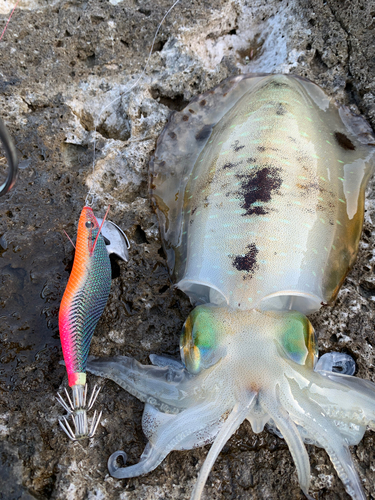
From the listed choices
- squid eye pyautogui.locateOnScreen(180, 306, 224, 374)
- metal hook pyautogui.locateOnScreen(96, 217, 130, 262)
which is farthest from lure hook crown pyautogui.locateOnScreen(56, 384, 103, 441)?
metal hook pyautogui.locateOnScreen(96, 217, 130, 262)

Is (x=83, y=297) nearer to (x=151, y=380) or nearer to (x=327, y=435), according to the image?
(x=151, y=380)

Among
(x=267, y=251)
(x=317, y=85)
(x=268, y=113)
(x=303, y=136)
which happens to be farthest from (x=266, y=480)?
(x=317, y=85)

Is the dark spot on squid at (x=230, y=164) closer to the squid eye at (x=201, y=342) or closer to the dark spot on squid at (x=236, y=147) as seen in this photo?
the dark spot on squid at (x=236, y=147)

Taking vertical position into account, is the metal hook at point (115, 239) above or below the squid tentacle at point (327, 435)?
above

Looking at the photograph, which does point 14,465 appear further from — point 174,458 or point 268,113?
point 268,113

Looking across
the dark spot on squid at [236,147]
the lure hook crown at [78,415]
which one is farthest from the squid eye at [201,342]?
the dark spot on squid at [236,147]
